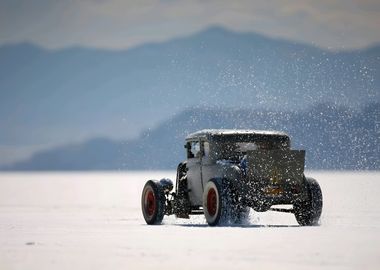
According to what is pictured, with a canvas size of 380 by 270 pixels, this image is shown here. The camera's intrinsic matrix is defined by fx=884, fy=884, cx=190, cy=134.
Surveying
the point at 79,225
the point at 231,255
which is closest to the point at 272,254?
the point at 231,255

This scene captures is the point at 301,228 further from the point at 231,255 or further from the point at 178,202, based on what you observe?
the point at 231,255

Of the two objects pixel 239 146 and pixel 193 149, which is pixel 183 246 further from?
pixel 193 149

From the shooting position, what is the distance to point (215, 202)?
53.0ft

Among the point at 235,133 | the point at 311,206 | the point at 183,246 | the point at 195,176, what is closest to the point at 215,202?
the point at 195,176

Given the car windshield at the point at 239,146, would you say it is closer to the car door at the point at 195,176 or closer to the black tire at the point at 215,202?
the car door at the point at 195,176

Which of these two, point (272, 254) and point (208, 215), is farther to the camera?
point (208, 215)

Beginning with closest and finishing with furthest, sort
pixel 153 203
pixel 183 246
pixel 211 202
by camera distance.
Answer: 1. pixel 183 246
2. pixel 211 202
3. pixel 153 203

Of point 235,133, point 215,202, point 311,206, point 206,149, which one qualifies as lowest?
point 311,206

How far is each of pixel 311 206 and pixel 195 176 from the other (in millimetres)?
2430

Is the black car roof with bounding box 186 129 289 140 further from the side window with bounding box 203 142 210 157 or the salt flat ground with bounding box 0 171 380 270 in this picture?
the salt flat ground with bounding box 0 171 380 270

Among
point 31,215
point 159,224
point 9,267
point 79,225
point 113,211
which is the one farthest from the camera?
point 113,211

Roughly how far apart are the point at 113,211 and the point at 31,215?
10.4 ft

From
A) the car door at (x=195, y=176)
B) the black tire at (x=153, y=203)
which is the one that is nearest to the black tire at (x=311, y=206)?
the car door at (x=195, y=176)

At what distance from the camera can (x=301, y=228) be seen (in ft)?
50.9
